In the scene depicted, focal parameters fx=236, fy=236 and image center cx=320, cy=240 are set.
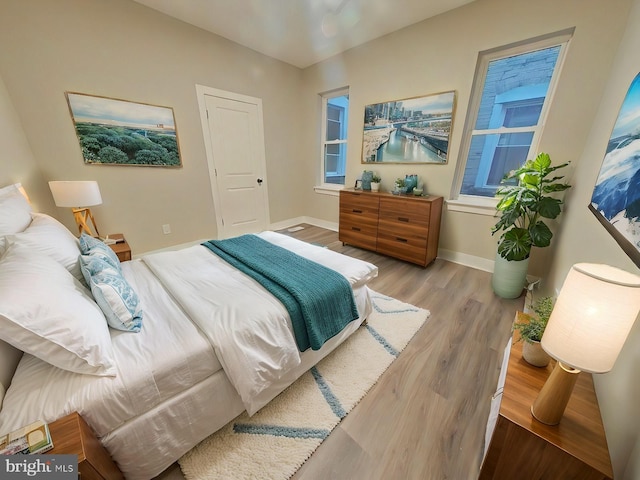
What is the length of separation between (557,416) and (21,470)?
1.49m

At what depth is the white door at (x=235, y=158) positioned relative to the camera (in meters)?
3.18

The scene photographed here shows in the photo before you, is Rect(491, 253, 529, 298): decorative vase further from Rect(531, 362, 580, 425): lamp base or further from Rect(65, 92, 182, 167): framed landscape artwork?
Rect(65, 92, 182, 167): framed landscape artwork

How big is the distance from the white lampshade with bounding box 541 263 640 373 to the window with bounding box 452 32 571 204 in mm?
2307

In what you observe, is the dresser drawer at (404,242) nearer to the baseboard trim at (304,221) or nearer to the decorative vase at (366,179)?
the decorative vase at (366,179)

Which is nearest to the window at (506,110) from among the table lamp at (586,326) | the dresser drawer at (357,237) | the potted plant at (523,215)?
the potted plant at (523,215)

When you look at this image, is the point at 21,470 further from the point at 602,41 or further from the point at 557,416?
the point at 602,41

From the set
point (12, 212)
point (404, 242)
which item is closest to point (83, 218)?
point (12, 212)

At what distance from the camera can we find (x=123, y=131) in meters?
2.55

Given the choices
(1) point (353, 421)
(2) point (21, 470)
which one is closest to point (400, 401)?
(1) point (353, 421)

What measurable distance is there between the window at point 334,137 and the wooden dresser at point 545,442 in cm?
358

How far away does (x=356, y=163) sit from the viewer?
3604 mm

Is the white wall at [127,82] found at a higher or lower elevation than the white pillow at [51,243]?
higher

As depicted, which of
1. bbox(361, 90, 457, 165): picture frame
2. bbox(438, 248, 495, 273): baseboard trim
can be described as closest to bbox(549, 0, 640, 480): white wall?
bbox(438, 248, 495, 273): baseboard trim

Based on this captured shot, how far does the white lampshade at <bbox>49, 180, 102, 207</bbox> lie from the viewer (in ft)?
6.56
